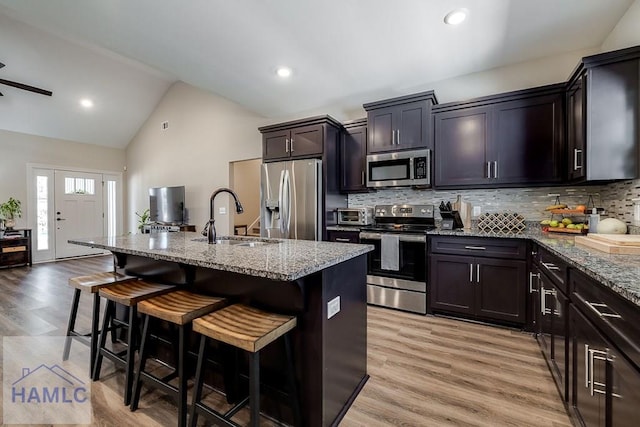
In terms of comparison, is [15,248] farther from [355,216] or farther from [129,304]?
[355,216]

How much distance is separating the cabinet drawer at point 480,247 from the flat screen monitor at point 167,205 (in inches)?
203

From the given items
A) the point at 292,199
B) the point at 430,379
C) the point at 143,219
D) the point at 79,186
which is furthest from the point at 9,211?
the point at 430,379

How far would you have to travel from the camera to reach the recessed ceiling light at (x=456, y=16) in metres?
2.30

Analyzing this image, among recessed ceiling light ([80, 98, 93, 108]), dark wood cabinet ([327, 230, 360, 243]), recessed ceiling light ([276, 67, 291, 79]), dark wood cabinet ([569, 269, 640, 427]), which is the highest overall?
recessed ceiling light ([80, 98, 93, 108])

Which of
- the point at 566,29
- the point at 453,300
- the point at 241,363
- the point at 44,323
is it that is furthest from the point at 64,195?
the point at 566,29

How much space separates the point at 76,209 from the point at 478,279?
26.9ft

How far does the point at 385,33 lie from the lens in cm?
261

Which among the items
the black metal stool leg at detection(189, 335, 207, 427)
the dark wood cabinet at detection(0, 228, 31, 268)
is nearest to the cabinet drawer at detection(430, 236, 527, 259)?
the black metal stool leg at detection(189, 335, 207, 427)

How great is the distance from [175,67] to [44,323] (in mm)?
2979

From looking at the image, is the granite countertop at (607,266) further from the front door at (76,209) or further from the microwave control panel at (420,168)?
the front door at (76,209)

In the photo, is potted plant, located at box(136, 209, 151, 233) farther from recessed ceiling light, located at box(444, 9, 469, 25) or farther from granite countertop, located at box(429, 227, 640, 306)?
granite countertop, located at box(429, 227, 640, 306)

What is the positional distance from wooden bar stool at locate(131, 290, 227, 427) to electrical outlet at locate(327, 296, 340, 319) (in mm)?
615

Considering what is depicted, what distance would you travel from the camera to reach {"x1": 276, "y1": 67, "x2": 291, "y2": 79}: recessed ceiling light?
3.26 m

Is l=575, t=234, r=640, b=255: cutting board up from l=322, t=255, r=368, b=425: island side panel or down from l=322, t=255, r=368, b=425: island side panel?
up
